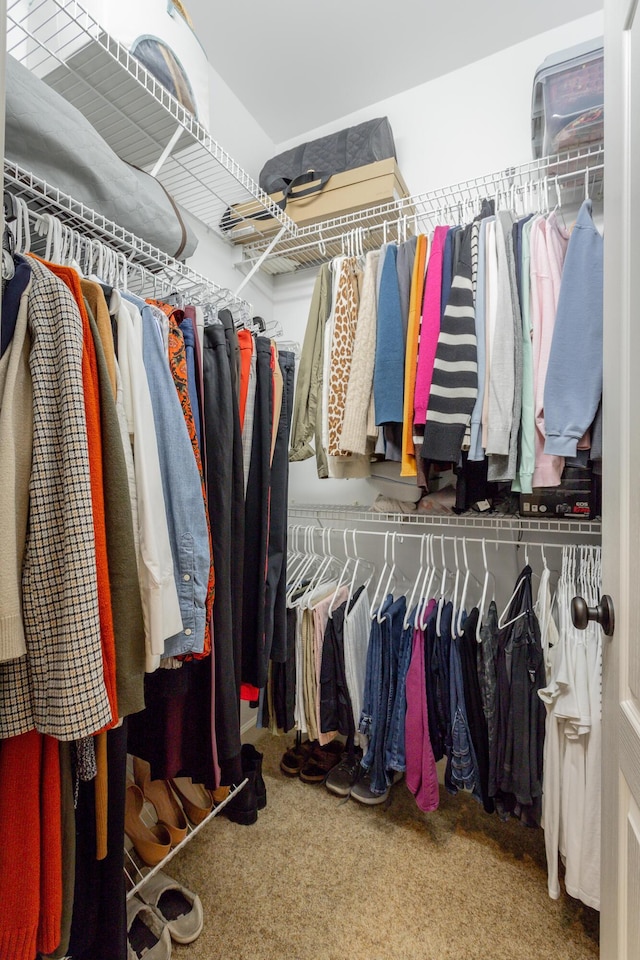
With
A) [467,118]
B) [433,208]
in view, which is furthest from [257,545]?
[467,118]

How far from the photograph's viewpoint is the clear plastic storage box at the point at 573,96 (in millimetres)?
1356

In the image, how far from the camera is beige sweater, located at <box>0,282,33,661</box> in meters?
0.61

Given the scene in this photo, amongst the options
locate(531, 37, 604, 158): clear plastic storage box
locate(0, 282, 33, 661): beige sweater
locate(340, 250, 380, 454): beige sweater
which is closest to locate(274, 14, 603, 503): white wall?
locate(531, 37, 604, 158): clear plastic storage box


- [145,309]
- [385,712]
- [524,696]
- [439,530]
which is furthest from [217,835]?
[145,309]

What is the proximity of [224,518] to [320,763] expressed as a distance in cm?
129

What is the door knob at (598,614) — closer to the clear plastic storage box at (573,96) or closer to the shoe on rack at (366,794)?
the shoe on rack at (366,794)

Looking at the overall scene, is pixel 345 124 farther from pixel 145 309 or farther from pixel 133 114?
pixel 145 309

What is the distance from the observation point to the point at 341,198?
70.4 inches

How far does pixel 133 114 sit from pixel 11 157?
0.56 m

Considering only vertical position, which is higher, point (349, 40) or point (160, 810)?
point (349, 40)

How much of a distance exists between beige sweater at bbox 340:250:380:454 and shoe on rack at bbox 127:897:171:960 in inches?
52.3

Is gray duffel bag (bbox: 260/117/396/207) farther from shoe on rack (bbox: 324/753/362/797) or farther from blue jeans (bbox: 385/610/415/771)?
shoe on rack (bbox: 324/753/362/797)

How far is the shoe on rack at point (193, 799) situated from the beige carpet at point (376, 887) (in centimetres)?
12

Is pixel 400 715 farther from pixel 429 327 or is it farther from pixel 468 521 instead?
pixel 429 327
